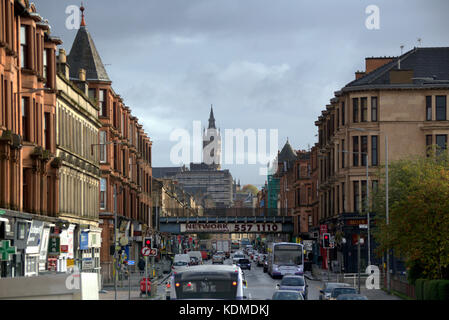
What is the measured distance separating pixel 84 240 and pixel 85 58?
62.4 feet

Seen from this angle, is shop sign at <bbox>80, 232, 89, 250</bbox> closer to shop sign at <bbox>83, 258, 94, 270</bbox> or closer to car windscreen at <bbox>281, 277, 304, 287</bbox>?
shop sign at <bbox>83, 258, 94, 270</bbox>

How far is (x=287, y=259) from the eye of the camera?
3219 inches

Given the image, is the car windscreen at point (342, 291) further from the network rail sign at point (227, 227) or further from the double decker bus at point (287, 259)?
the network rail sign at point (227, 227)

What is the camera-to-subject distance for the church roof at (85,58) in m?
74.9

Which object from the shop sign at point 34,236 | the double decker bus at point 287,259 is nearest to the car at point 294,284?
the shop sign at point 34,236

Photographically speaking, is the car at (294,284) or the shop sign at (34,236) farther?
the shop sign at (34,236)

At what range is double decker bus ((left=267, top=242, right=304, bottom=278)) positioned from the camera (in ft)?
266

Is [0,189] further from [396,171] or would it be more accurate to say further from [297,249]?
[297,249]

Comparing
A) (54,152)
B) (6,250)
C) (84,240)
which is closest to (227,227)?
(84,240)

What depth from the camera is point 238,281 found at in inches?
844

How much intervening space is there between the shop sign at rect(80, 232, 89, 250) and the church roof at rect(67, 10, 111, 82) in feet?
53.8

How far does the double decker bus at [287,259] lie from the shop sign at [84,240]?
23.0m
